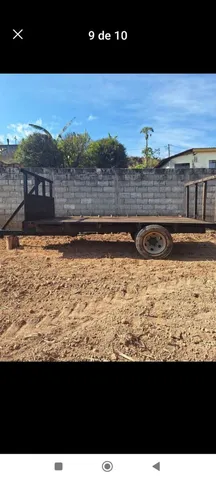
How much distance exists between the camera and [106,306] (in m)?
2.99

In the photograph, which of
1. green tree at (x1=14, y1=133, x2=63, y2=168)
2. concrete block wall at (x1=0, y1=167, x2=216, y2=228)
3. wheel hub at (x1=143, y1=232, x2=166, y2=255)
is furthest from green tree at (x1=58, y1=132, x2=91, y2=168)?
wheel hub at (x1=143, y1=232, x2=166, y2=255)

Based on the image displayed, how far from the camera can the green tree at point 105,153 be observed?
20.2 meters

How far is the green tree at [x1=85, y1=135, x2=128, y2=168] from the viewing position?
2025 cm

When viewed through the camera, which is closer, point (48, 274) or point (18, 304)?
point (18, 304)

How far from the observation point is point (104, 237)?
23.0 feet

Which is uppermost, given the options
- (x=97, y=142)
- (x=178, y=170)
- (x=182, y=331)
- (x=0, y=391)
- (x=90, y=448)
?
(x=97, y=142)

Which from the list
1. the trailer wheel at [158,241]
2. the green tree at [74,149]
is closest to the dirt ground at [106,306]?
the trailer wheel at [158,241]

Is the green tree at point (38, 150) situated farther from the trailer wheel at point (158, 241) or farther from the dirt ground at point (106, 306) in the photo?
the trailer wheel at point (158, 241)

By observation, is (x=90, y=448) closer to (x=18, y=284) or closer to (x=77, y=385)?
(x=77, y=385)

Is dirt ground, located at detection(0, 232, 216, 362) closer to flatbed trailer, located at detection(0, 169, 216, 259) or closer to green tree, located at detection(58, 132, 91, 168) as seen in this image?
flatbed trailer, located at detection(0, 169, 216, 259)

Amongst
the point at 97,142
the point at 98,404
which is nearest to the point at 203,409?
the point at 98,404

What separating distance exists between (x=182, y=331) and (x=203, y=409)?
1.55 meters

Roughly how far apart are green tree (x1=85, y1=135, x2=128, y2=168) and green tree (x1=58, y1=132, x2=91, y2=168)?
1.33ft
